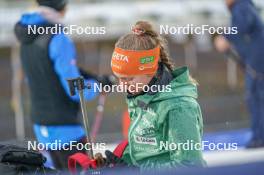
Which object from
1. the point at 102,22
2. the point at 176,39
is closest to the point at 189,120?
the point at 102,22

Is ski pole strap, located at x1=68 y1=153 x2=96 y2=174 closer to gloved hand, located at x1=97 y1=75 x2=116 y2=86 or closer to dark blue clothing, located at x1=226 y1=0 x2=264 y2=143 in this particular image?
gloved hand, located at x1=97 y1=75 x2=116 y2=86

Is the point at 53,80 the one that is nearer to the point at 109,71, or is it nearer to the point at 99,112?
the point at 99,112

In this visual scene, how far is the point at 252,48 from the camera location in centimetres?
557

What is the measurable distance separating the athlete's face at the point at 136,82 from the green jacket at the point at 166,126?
3 cm

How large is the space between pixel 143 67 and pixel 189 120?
30 cm

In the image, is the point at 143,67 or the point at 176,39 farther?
the point at 176,39

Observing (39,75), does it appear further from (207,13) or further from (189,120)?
(207,13)

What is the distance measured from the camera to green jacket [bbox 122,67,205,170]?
90.7 inches

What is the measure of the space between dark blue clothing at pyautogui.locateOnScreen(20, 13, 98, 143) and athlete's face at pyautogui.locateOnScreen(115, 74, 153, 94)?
1.21 metres

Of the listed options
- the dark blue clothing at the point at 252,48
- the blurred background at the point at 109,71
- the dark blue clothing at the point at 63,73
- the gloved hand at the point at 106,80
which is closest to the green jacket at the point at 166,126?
the dark blue clothing at the point at 63,73

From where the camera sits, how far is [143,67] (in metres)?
2.49

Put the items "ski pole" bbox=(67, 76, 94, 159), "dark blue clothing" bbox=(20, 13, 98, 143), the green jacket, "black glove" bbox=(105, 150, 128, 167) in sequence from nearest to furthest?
the green jacket, "black glove" bbox=(105, 150, 128, 167), "ski pole" bbox=(67, 76, 94, 159), "dark blue clothing" bbox=(20, 13, 98, 143)

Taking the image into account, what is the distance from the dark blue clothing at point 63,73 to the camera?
380 centimetres

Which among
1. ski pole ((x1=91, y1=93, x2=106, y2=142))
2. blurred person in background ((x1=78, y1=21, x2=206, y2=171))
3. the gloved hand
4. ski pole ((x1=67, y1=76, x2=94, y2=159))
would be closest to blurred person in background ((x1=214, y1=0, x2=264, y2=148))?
ski pole ((x1=91, y1=93, x2=106, y2=142))
